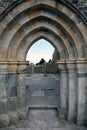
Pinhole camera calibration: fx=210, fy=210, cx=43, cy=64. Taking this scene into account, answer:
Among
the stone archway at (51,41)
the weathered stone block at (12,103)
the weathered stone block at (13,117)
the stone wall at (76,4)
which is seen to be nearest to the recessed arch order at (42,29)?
the stone archway at (51,41)

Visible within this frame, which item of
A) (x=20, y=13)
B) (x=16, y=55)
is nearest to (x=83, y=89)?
(x=16, y=55)

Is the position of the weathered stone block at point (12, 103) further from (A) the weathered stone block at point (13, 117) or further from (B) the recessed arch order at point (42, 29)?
(B) the recessed arch order at point (42, 29)

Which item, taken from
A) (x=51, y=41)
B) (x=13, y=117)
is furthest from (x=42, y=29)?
(x=13, y=117)

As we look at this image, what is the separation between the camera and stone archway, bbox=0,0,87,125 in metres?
5.43

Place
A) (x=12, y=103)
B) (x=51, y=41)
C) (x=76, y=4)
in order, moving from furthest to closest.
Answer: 1. (x=51, y=41)
2. (x=12, y=103)
3. (x=76, y=4)

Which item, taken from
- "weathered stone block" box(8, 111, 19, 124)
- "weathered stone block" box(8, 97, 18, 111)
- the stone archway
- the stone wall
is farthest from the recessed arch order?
"weathered stone block" box(8, 111, 19, 124)

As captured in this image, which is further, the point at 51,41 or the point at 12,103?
the point at 51,41

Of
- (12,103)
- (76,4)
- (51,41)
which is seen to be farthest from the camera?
(51,41)

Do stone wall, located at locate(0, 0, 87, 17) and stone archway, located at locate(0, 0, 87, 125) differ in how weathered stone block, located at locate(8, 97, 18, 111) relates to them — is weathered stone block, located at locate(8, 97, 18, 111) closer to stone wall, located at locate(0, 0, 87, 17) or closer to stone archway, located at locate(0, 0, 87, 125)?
stone archway, located at locate(0, 0, 87, 125)

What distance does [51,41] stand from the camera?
609 centimetres

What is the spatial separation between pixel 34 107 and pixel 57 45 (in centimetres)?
253

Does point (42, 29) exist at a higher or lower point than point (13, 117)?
higher

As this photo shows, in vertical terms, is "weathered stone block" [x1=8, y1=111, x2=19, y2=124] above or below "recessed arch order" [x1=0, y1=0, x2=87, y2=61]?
below

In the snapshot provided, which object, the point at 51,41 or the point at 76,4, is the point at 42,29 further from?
the point at 76,4
